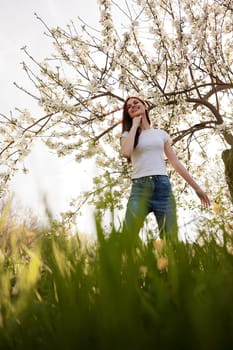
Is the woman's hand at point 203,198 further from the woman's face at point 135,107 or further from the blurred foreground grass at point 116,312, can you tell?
the blurred foreground grass at point 116,312

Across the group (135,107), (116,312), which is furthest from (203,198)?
(116,312)

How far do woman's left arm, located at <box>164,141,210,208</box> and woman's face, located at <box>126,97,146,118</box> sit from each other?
42 centimetres

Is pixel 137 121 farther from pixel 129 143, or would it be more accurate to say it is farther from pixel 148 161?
pixel 148 161

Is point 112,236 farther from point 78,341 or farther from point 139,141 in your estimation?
point 139,141

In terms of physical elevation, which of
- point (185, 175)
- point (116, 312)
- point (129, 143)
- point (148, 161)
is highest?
point (129, 143)

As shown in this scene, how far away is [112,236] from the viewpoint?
2.48ft

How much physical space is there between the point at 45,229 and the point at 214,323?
1.36 feet

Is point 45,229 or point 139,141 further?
point 139,141

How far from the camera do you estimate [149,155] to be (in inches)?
153

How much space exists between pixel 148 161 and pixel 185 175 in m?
0.38

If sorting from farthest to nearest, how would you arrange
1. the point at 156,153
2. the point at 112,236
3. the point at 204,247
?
the point at 156,153 → the point at 204,247 → the point at 112,236

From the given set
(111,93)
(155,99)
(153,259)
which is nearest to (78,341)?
(153,259)

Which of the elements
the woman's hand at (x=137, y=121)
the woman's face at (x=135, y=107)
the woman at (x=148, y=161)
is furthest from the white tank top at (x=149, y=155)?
the woman's face at (x=135, y=107)

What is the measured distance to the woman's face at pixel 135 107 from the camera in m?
4.25
